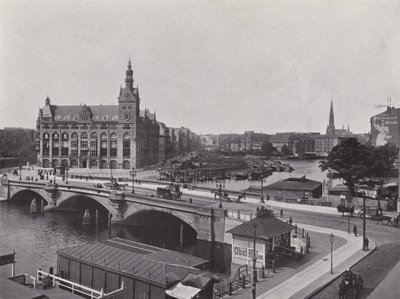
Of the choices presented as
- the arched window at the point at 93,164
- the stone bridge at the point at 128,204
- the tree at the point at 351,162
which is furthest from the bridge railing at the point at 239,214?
the arched window at the point at 93,164

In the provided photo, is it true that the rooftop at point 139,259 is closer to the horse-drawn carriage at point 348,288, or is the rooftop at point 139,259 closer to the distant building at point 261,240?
the distant building at point 261,240

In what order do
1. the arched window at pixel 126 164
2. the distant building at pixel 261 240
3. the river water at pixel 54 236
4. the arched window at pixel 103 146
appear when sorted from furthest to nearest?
1. the arched window at pixel 103 146
2. the arched window at pixel 126 164
3. the river water at pixel 54 236
4. the distant building at pixel 261 240

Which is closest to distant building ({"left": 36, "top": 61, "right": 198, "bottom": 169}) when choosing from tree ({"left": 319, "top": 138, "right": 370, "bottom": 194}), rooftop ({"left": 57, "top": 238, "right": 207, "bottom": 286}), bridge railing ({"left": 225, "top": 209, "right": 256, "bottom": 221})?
tree ({"left": 319, "top": 138, "right": 370, "bottom": 194})

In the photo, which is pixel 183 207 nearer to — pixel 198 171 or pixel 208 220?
pixel 208 220

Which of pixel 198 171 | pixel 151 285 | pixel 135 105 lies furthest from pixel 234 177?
pixel 151 285

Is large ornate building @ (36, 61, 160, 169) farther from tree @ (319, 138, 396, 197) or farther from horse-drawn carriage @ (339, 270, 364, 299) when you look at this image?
horse-drawn carriage @ (339, 270, 364, 299)

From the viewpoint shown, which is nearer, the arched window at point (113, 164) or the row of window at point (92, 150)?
the row of window at point (92, 150)
